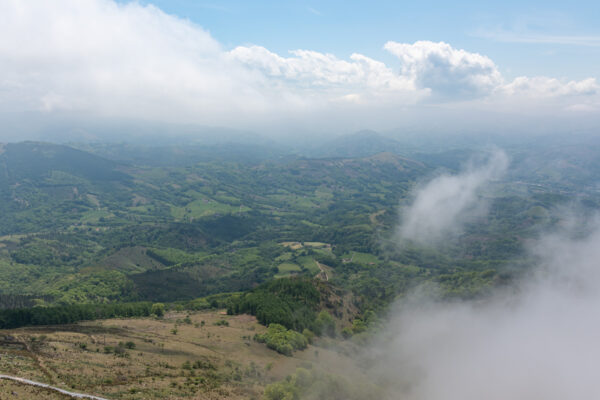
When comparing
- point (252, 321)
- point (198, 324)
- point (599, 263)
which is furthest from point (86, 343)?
point (599, 263)

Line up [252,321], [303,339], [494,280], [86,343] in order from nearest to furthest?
[86,343]
[303,339]
[252,321]
[494,280]

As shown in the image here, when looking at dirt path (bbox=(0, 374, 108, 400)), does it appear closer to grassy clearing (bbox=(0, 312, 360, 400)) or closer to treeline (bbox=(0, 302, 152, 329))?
grassy clearing (bbox=(0, 312, 360, 400))

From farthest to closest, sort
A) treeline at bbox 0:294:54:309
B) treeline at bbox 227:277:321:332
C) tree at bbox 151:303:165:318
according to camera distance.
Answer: treeline at bbox 0:294:54:309 < treeline at bbox 227:277:321:332 < tree at bbox 151:303:165:318

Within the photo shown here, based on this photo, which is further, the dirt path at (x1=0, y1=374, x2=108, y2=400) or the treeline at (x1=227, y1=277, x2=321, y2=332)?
the treeline at (x1=227, y1=277, x2=321, y2=332)

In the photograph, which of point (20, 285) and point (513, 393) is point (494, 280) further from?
point (20, 285)

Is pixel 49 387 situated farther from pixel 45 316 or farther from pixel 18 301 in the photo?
pixel 18 301

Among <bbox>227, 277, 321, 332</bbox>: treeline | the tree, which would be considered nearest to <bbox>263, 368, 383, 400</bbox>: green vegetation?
<bbox>227, 277, 321, 332</bbox>: treeline

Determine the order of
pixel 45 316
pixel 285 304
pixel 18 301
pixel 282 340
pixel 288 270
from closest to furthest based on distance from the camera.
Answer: pixel 45 316 < pixel 282 340 < pixel 285 304 < pixel 18 301 < pixel 288 270

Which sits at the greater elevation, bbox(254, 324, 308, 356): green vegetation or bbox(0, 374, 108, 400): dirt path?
bbox(0, 374, 108, 400): dirt path

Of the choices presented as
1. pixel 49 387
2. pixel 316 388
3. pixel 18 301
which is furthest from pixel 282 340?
pixel 18 301
